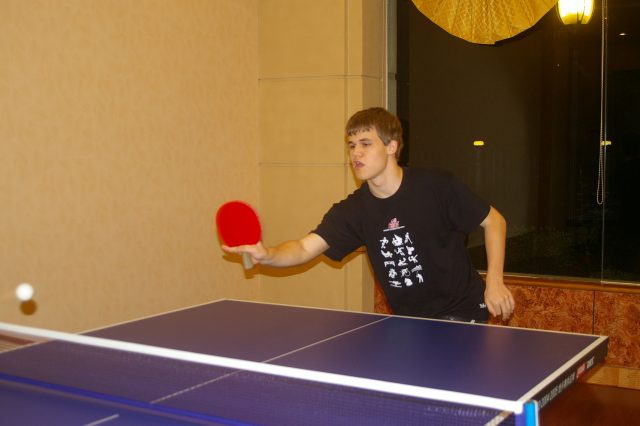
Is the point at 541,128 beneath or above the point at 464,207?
above

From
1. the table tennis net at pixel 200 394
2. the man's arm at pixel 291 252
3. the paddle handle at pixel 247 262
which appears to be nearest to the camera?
the table tennis net at pixel 200 394

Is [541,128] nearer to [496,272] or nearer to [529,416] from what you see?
[496,272]

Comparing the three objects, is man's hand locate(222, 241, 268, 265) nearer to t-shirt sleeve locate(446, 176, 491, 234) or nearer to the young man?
the young man

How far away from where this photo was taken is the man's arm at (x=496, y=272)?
10.4ft

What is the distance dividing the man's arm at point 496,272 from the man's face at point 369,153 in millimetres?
501

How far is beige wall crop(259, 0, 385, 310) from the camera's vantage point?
593cm

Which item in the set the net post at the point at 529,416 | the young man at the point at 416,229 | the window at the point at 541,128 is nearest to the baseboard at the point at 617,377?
the window at the point at 541,128

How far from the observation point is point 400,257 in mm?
3428

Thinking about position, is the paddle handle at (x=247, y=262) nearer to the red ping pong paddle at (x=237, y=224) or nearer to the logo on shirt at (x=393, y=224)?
the red ping pong paddle at (x=237, y=224)

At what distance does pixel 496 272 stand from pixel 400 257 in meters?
0.41

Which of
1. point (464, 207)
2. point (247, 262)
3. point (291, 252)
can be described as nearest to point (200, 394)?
point (247, 262)

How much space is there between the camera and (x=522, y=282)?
222 inches

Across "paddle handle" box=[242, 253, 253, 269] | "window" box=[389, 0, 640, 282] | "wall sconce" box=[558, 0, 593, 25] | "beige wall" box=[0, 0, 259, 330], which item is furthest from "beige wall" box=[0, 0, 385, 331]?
"paddle handle" box=[242, 253, 253, 269]

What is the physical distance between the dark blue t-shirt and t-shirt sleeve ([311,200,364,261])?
7 centimetres
